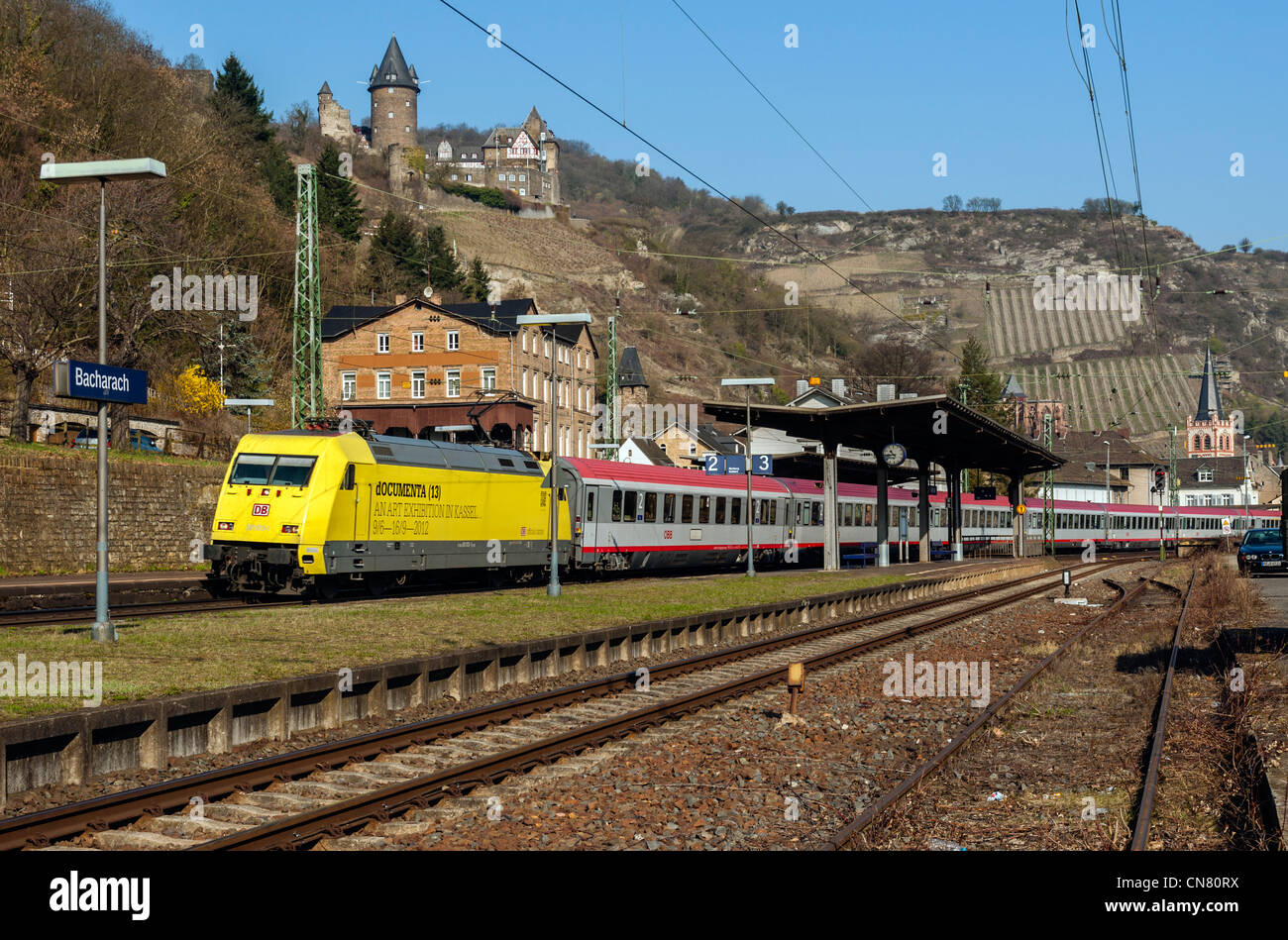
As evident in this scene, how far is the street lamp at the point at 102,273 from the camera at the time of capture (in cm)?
1555

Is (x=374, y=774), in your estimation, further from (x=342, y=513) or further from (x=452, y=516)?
(x=452, y=516)

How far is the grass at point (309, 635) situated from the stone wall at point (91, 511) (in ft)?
33.4

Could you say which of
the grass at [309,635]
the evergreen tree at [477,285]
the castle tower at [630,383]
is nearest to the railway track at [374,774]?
the grass at [309,635]

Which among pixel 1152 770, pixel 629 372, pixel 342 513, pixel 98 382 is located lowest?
pixel 1152 770

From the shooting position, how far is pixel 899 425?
47.8 meters

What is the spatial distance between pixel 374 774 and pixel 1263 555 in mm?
42954

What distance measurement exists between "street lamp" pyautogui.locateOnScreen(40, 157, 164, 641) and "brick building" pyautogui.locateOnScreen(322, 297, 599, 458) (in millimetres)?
60753

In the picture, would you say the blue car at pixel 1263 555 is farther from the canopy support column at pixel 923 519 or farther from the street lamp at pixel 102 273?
the street lamp at pixel 102 273

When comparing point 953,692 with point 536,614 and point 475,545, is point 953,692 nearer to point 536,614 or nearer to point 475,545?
point 536,614

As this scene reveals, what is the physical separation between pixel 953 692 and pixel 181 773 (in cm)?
1158

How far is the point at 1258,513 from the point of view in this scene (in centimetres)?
10812

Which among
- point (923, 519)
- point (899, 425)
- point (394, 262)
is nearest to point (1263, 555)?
point (899, 425)

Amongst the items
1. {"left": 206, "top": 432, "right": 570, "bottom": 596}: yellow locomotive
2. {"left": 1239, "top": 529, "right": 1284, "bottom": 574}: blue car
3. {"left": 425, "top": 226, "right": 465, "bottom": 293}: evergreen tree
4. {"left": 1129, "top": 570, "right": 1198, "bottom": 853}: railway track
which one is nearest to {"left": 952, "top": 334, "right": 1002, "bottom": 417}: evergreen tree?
{"left": 425, "top": 226, "right": 465, "bottom": 293}: evergreen tree
